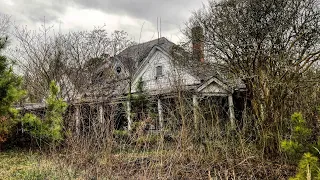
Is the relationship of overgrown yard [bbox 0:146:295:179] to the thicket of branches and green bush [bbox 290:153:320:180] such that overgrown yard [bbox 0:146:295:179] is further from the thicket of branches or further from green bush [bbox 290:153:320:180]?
green bush [bbox 290:153:320:180]

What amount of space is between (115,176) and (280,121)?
361 centimetres

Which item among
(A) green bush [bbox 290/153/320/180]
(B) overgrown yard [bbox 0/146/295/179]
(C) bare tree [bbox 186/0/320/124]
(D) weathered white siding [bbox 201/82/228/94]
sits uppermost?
(C) bare tree [bbox 186/0/320/124]

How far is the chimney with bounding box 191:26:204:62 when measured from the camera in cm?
1409

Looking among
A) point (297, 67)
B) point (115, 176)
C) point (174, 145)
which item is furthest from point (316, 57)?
point (115, 176)

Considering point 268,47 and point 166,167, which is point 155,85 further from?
point 166,167

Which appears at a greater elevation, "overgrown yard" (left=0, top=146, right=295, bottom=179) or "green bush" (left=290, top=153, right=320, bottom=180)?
"green bush" (left=290, top=153, right=320, bottom=180)

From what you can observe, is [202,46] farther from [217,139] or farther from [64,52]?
[64,52]

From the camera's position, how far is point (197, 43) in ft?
48.1

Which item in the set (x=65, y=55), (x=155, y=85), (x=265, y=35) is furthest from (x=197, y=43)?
(x=65, y=55)

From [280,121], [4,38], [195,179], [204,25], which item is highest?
[204,25]

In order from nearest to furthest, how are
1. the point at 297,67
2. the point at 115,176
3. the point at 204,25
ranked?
the point at 115,176
the point at 297,67
the point at 204,25

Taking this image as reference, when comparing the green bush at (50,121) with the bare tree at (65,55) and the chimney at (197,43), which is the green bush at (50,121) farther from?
the chimney at (197,43)

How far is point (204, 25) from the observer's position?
14.1 metres

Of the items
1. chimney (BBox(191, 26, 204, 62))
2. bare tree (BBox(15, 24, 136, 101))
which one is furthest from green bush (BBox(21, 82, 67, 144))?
chimney (BBox(191, 26, 204, 62))
